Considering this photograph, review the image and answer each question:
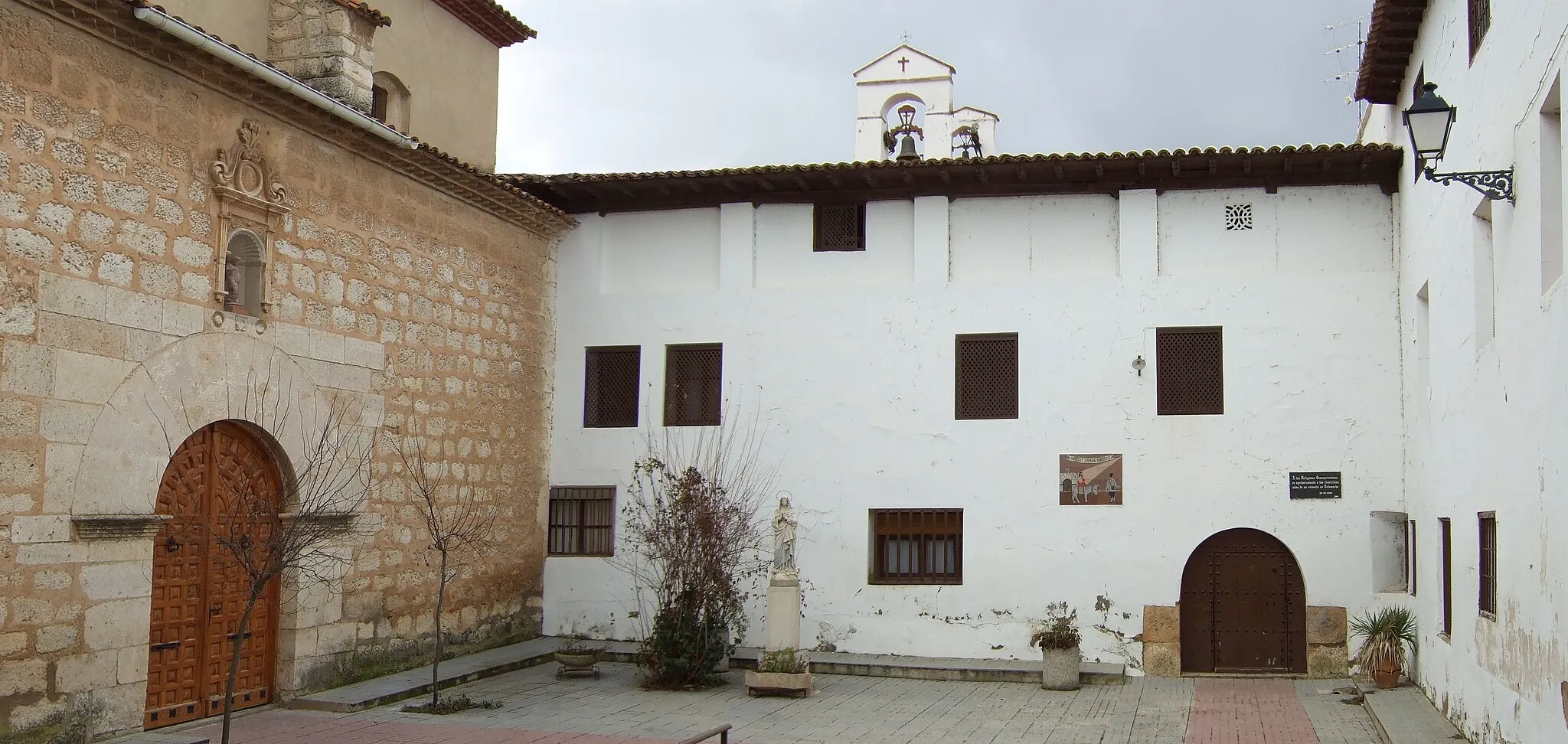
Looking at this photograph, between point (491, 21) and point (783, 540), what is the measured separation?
7813 mm

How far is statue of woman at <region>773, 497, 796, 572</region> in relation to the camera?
13.9 metres

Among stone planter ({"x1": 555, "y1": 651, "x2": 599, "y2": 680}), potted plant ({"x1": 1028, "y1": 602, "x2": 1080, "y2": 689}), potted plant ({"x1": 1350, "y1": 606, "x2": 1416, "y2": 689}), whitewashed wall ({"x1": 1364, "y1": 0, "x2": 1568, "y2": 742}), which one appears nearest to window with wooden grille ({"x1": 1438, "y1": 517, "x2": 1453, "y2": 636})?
whitewashed wall ({"x1": 1364, "y1": 0, "x2": 1568, "y2": 742})

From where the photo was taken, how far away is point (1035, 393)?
48.4 feet

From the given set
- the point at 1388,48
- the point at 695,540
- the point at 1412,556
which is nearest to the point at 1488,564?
the point at 1412,556

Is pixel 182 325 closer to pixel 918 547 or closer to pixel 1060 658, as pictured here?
pixel 918 547

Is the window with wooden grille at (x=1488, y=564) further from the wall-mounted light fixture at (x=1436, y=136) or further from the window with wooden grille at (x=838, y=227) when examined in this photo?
the window with wooden grille at (x=838, y=227)

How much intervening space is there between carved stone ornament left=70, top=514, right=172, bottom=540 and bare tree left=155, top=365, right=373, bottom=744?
445mm

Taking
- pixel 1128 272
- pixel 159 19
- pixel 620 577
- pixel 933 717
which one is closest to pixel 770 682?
pixel 933 717

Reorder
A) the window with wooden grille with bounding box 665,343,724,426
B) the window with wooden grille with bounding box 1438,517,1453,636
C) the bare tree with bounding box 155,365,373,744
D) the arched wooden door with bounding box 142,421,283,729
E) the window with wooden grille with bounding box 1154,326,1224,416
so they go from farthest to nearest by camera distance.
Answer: the window with wooden grille with bounding box 665,343,724,426 < the window with wooden grille with bounding box 1154,326,1224,416 < the window with wooden grille with bounding box 1438,517,1453,636 < the bare tree with bounding box 155,365,373,744 < the arched wooden door with bounding box 142,421,283,729

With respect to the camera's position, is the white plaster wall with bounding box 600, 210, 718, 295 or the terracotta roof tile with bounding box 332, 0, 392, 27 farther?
the white plaster wall with bounding box 600, 210, 718, 295

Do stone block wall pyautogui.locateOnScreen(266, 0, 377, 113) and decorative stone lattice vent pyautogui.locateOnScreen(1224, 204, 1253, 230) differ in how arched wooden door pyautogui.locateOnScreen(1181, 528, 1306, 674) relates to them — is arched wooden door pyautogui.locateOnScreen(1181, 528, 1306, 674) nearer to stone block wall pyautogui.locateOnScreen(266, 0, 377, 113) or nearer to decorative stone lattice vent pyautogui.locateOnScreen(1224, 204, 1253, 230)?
decorative stone lattice vent pyautogui.locateOnScreen(1224, 204, 1253, 230)

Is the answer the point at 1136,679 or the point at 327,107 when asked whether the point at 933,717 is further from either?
the point at 327,107

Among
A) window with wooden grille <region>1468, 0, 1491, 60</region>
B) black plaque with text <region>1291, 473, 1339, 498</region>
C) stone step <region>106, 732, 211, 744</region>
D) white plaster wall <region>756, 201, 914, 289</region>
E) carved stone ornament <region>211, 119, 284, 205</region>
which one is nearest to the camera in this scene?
stone step <region>106, 732, 211, 744</region>

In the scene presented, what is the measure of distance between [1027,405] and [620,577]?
5.08m
